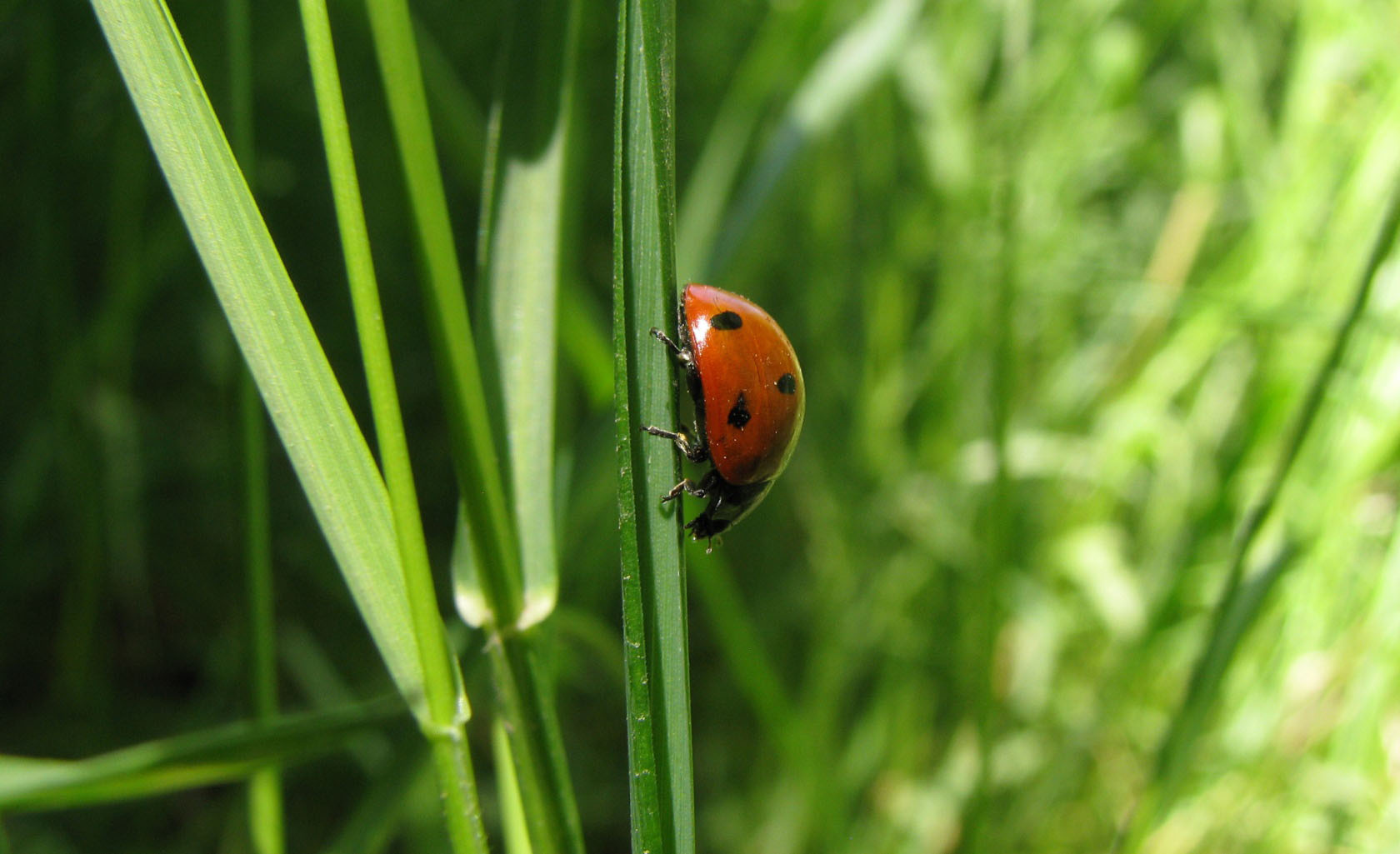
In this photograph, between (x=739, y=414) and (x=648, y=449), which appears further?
(x=739, y=414)

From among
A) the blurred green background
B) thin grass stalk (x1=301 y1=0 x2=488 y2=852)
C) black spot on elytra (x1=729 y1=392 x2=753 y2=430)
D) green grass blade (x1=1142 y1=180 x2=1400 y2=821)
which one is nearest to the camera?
thin grass stalk (x1=301 y1=0 x2=488 y2=852)

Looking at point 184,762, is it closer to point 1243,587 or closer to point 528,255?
point 528,255

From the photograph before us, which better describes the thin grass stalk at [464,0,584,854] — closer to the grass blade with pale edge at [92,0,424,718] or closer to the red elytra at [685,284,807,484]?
the grass blade with pale edge at [92,0,424,718]

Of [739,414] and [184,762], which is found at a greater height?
[739,414]

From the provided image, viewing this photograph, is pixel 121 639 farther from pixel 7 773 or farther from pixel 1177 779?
pixel 1177 779

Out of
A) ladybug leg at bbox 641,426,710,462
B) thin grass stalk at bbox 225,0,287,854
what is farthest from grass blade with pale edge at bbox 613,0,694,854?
thin grass stalk at bbox 225,0,287,854

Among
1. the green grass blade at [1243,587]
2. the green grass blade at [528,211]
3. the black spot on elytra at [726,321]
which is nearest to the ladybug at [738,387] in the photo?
the black spot on elytra at [726,321]

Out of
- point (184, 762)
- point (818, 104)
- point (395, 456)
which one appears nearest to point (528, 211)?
point (395, 456)
